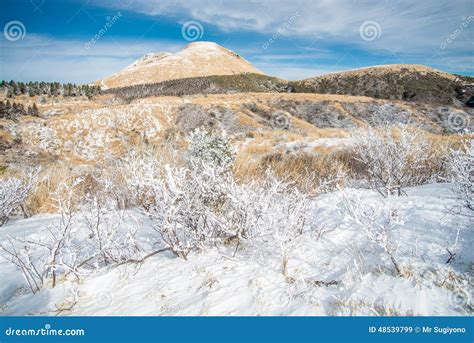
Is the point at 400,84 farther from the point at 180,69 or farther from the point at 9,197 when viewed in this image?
the point at 9,197

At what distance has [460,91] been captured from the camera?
139 feet

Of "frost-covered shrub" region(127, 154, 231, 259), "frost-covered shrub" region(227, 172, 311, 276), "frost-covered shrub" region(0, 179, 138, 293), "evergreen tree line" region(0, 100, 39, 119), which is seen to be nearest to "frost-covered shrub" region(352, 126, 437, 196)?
"frost-covered shrub" region(227, 172, 311, 276)

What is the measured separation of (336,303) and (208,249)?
1.13 m

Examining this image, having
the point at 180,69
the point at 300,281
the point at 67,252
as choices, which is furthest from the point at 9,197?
the point at 180,69

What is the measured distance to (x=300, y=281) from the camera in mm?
2035

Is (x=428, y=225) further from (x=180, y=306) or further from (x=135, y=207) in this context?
(x=135, y=207)

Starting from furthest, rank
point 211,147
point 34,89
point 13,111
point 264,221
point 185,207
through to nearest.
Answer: point 34,89, point 13,111, point 211,147, point 185,207, point 264,221

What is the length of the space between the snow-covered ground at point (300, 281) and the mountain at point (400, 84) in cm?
4744

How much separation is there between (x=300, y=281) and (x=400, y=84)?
57.1 m

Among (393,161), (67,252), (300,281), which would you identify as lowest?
(300,281)

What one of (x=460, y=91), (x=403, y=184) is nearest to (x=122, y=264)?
(x=403, y=184)

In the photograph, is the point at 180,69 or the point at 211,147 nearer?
the point at 211,147

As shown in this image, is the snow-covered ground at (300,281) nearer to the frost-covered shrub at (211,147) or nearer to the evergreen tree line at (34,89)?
the frost-covered shrub at (211,147)

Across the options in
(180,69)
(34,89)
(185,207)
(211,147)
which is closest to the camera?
(185,207)
